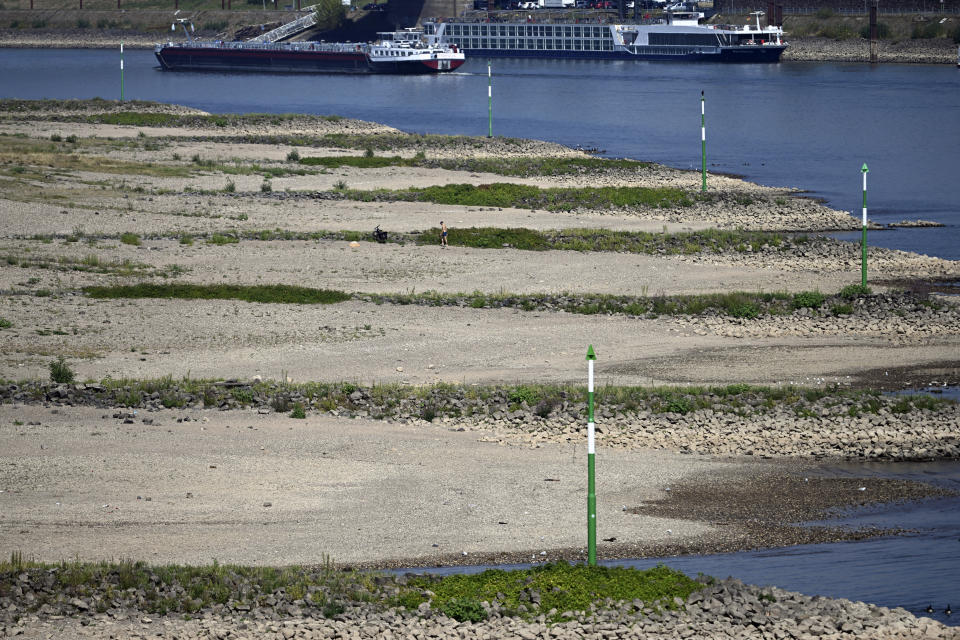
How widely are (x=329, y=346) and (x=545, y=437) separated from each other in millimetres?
8042

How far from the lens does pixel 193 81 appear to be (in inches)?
5743

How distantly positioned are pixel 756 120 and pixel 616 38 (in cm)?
6606

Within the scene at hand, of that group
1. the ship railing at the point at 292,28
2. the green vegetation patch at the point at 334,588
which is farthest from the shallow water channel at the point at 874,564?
the ship railing at the point at 292,28

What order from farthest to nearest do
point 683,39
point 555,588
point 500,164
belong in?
point 683,39 → point 500,164 → point 555,588

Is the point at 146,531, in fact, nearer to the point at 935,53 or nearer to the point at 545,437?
the point at 545,437

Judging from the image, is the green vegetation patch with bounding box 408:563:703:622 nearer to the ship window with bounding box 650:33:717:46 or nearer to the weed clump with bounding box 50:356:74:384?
the weed clump with bounding box 50:356:74:384

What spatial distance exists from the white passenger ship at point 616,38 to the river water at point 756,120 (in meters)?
1.95

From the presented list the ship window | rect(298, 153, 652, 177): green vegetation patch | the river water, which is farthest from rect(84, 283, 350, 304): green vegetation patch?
the ship window

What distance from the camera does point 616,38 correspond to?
161 meters

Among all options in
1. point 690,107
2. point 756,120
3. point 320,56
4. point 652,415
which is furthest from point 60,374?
point 320,56

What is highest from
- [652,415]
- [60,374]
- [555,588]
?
[60,374]

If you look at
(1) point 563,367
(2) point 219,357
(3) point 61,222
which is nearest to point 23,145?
(3) point 61,222

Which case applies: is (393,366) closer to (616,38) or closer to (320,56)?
(320,56)

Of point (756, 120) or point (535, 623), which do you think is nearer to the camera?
point (535, 623)
